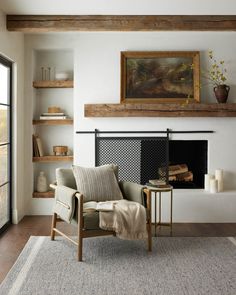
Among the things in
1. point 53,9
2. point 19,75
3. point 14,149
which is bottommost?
point 14,149

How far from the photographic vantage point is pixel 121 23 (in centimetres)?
486

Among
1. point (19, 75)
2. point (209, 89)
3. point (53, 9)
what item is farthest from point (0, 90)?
point (209, 89)

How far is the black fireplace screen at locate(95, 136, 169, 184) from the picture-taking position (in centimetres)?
576

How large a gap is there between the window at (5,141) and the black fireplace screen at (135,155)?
1.18 m

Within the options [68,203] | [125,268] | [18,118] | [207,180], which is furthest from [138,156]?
[125,268]

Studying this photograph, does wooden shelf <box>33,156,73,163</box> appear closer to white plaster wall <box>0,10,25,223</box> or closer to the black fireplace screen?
white plaster wall <box>0,10,25,223</box>

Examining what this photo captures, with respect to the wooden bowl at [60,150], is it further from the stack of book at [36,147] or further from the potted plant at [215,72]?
the potted plant at [215,72]

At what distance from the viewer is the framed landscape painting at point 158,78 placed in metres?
5.65

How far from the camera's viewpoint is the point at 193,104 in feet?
18.2

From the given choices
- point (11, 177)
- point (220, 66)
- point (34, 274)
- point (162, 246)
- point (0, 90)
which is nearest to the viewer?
point (34, 274)

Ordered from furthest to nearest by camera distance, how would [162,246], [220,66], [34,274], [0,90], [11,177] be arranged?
[220,66] < [11,177] < [0,90] < [162,246] < [34,274]

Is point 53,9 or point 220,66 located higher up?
point 53,9

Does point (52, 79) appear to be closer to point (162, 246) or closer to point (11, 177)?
point (11, 177)

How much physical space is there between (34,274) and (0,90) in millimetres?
2246
